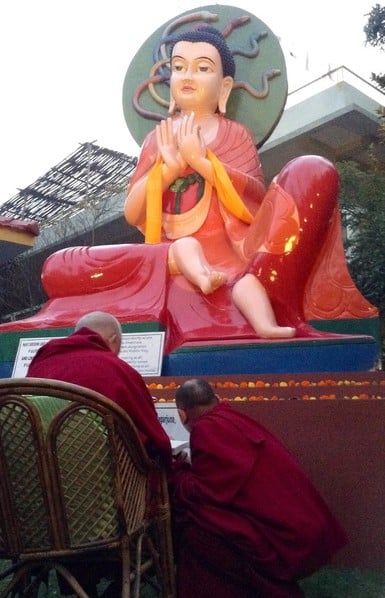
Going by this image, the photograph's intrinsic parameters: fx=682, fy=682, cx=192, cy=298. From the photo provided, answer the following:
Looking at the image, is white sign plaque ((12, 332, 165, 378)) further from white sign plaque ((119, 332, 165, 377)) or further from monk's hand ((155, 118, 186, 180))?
monk's hand ((155, 118, 186, 180))

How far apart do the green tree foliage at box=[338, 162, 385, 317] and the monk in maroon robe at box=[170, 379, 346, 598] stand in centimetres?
525

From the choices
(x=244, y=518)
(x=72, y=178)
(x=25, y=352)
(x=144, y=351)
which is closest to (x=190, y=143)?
(x=144, y=351)

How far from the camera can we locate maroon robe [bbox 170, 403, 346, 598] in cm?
175

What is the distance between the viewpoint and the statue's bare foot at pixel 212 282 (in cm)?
358

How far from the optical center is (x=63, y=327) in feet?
12.1

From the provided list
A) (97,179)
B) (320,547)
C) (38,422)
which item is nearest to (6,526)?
(38,422)

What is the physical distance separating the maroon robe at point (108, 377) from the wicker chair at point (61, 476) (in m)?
0.15

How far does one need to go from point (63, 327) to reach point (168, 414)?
0.98 metres

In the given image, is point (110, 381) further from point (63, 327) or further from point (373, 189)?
point (373, 189)

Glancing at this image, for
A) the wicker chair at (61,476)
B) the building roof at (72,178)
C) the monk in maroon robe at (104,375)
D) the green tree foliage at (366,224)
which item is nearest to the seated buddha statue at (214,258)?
the monk in maroon robe at (104,375)

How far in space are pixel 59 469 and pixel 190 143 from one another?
10.4 ft

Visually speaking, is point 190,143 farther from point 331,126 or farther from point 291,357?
point 331,126

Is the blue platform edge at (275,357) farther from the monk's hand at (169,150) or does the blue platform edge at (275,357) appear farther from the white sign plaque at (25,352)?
the monk's hand at (169,150)

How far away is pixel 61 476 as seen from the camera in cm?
139
